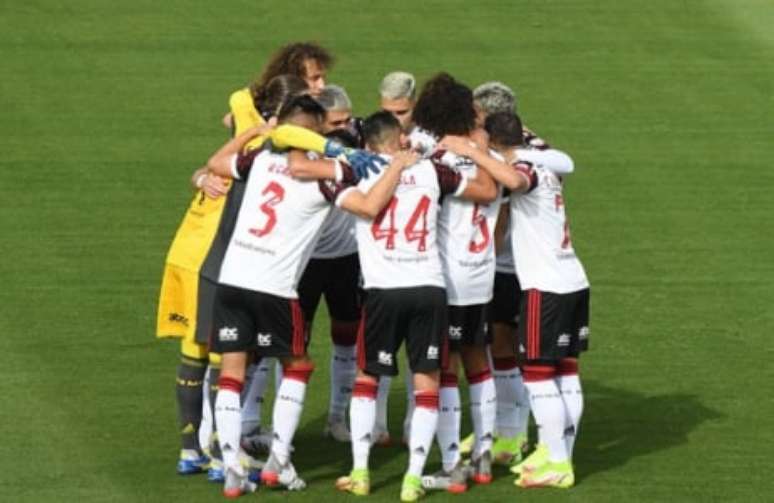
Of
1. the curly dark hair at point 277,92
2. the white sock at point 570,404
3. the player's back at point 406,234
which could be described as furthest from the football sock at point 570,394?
the curly dark hair at point 277,92

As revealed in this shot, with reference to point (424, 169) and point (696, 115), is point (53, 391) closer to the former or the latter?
point (424, 169)

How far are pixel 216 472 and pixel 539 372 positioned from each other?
6.64 ft

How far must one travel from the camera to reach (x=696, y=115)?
74.5 feet

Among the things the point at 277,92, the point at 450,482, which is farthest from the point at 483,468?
the point at 277,92

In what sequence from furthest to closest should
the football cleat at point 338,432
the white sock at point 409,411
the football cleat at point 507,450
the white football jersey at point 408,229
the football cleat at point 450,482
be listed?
the football cleat at point 338,432
the football cleat at point 507,450
the white sock at point 409,411
the football cleat at point 450,482
the white football jersey at point 408,229

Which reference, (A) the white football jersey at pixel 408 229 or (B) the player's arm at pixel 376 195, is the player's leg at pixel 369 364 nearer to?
(A) the white football jersey at pixel 408 229

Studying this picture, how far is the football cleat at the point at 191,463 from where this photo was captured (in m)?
12.8

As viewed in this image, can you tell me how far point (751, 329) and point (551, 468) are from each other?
420cm

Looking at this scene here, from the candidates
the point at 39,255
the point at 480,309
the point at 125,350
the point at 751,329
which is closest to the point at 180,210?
the point at 39,255

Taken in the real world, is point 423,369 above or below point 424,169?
below

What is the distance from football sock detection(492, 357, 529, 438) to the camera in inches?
527

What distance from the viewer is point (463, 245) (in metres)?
12.4

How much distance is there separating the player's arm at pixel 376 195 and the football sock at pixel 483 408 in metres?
1.38

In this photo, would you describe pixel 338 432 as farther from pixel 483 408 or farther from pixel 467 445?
pixel 483 408
